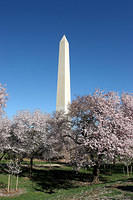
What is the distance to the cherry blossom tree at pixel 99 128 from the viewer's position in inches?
702

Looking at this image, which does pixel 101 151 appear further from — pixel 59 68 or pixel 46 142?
pixel 59 68

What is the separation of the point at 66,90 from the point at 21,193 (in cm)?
2706

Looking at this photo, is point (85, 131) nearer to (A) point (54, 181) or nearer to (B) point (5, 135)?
(A) point (54, 181)

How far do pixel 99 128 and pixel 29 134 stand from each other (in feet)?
35.8

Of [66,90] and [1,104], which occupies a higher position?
[66,90]

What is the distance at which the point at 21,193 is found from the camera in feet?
51.4

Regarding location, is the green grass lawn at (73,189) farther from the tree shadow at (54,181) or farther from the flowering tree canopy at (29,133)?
the flowering tree canopy at (29,133)

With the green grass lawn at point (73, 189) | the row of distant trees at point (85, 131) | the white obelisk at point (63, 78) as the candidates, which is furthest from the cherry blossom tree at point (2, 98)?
the white obelisk at point (63, 78)

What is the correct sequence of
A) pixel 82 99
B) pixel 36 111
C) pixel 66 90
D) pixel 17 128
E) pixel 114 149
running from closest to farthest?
pixel 114 149
pixel 82 99
pixel 17 128
pixel 36 111
pixel 66 90

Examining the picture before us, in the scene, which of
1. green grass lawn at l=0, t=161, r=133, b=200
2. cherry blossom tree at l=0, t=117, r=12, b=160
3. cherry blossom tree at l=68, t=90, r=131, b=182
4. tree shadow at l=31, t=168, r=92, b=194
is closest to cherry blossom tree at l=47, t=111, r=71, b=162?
cherry blossom tree at l=68, t=90, r=131, b=182

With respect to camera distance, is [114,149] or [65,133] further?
[65,133]

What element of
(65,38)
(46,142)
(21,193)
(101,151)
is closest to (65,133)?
(46,142)

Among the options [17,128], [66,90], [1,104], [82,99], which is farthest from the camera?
[66,90]

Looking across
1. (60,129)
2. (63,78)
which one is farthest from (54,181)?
(63,78)
